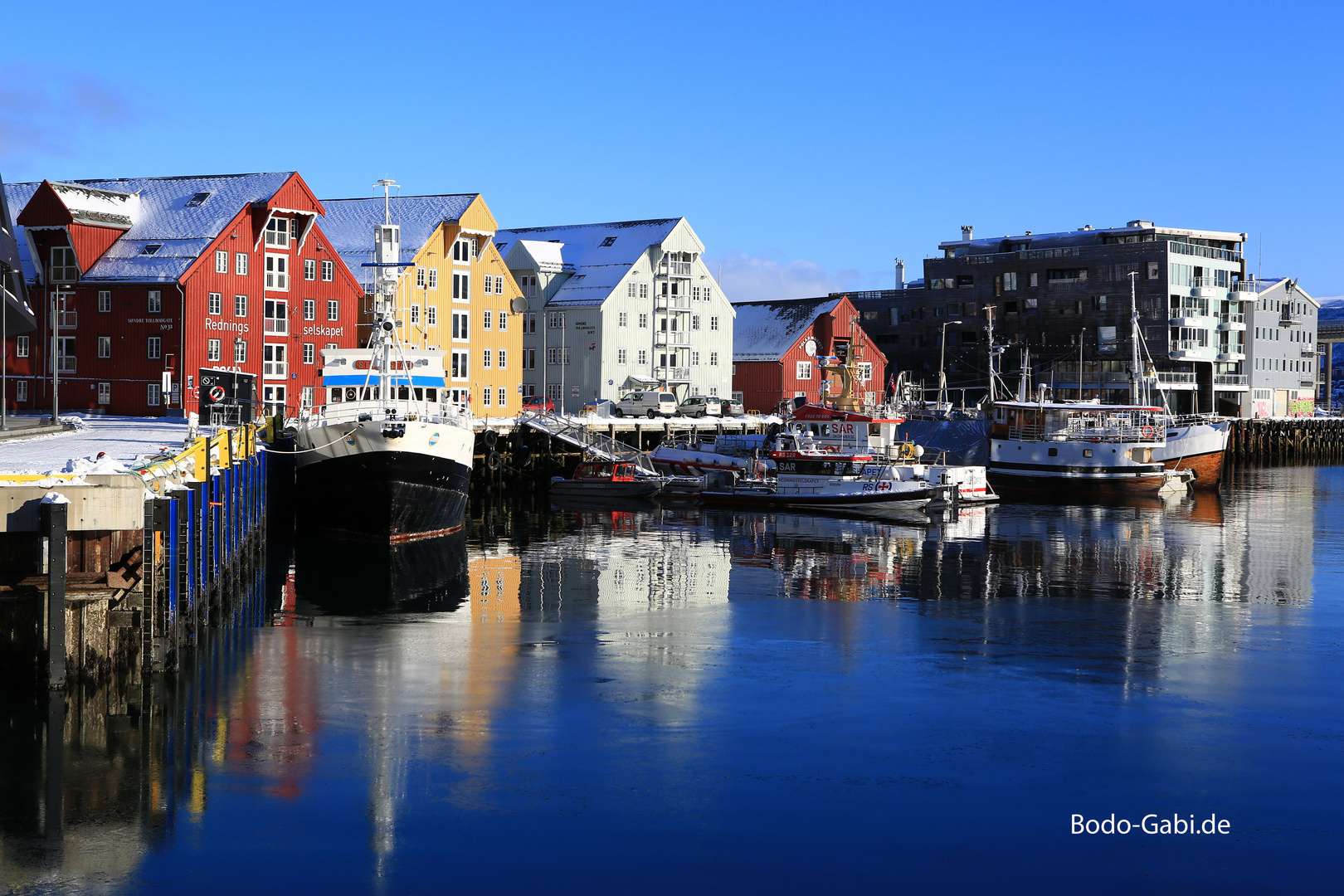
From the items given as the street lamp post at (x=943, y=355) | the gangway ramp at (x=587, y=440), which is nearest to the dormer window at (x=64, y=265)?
the gangway ramp at (x=587, y=440)

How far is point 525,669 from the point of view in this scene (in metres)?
25.5

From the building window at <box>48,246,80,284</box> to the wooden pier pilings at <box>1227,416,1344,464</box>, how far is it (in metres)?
88.2

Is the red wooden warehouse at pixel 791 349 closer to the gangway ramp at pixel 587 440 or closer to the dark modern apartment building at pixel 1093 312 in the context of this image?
the dark modern apartment building at pixel 1093 312

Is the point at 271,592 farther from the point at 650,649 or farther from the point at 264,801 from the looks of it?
the point at 264,801

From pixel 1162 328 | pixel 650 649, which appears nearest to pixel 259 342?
pixel 650 649

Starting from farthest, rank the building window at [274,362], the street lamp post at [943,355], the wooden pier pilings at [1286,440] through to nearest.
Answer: the wooden pier pilings at [1286,440] < the street lamp post at [943,355] < the building window at [274,362]

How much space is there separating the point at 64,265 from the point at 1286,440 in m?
101

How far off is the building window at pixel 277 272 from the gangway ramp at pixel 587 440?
48.8 ft

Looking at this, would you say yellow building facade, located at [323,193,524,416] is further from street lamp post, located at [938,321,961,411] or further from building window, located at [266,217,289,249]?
street lamp post, located at [938,321,961,411]

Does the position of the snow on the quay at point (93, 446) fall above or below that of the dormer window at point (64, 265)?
below

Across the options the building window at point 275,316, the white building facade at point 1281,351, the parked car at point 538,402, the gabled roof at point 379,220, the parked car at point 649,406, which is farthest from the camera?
the white building facade at point 1281,351

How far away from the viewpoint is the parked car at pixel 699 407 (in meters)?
88.2

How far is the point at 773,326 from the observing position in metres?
112

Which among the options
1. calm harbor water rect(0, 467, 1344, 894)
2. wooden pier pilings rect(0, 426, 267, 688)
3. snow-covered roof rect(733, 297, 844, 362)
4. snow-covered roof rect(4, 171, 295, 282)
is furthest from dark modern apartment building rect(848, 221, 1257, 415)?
wooden pier pilings rect(0, 426, 267, 688)
